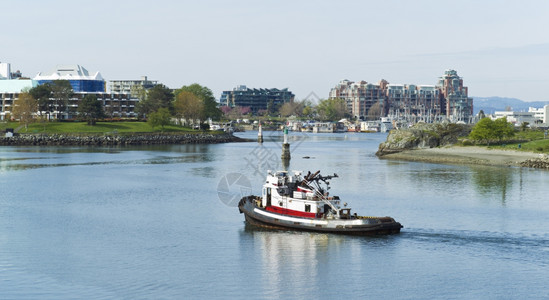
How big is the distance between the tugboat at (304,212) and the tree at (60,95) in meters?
134

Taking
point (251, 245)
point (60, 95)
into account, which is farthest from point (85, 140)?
point (251, 245)

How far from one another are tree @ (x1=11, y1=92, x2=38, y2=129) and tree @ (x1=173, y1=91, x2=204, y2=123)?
39.1 m

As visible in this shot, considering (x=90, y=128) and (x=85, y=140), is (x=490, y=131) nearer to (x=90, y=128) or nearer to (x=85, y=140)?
(x=85, y=140)

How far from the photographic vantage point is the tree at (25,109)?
158000 mm

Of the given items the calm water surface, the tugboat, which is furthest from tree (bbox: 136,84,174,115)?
the tugboat

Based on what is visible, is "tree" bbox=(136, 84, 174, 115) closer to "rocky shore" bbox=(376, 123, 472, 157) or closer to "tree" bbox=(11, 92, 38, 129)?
"tree" bbox=(11, 92, 38, 129)

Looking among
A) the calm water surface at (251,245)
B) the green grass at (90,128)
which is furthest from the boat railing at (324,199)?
the green grass at (90,128)

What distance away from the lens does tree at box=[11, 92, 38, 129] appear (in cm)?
15800

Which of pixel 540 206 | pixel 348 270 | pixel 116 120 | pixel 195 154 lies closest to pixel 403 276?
pixel 348 270

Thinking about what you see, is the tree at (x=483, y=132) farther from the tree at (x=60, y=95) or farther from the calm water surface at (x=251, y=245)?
the tree at (x=60, y=95)

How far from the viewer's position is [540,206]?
5919cm

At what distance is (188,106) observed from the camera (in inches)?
7244

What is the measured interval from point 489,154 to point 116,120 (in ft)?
362

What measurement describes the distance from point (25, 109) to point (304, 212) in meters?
127
